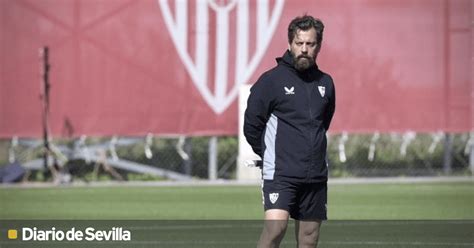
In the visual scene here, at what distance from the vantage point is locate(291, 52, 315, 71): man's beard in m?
8.20

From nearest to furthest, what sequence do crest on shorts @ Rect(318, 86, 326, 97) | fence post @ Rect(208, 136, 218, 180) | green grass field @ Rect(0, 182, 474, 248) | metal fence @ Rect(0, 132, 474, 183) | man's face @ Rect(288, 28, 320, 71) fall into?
man's face @ Rect(288, 28, 320, 71) < crest on shorts @ Rect(318, 86, 326, 97) < green grass field @ Rect(0, 182, 474, 248) < fence post @ Rect(208, 136, 218, 180) < metal fence @ Rect(0, 132, 474, 183)

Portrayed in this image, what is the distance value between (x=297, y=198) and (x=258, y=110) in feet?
2.07

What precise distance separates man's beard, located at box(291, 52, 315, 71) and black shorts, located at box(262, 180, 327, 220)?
0.75 m

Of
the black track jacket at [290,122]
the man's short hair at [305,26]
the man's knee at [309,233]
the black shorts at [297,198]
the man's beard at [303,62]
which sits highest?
the man's short hair at [305,26]

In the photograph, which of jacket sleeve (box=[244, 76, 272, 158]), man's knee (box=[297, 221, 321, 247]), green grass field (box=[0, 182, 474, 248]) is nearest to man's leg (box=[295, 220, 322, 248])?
man's knee (box=[297, 221, 321, 247])

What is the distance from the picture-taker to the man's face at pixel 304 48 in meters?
8.20

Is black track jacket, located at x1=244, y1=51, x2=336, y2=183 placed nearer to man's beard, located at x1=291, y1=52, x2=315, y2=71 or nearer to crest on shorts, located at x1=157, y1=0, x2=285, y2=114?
man's beard, located at x1=291, y1=52, x2=315, y2=71

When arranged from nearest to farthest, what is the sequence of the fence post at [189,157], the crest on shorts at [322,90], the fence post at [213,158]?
Result: the crest on shorts at [322,90]
the fence post at [213,158]
the fence post at [189,157]

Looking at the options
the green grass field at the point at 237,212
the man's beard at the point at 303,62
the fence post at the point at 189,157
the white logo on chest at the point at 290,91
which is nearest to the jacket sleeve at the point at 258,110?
the white logo on chest at the point at 290,91

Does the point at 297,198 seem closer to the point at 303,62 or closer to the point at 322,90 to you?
the point at 322,90

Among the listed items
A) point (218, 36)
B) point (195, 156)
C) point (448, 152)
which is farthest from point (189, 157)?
point (448, 152)

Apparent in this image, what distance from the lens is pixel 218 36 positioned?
22.8 metres

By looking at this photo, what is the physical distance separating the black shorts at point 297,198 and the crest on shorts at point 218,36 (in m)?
14.3

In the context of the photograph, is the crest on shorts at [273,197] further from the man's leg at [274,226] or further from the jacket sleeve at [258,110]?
the jacket sleeve at [258,110]
